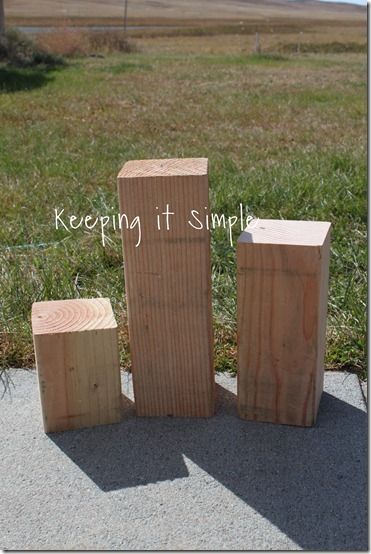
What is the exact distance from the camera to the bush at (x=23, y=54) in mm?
16378

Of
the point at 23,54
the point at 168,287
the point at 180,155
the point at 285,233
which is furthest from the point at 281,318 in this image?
the point at 23,54

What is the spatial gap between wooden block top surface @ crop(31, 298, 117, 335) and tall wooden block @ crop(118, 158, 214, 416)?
127 millimetres

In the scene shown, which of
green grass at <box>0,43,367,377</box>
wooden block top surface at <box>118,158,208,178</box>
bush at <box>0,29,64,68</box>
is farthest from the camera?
bush at <box>0,29,64,68</box>

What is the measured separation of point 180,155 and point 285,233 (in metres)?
4.44

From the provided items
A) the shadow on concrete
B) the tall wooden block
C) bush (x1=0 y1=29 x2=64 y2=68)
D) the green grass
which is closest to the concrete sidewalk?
the shadow on concrete

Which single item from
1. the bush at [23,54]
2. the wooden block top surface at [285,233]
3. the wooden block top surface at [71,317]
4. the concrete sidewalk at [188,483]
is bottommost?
the concrete sidewalk at [188,483]

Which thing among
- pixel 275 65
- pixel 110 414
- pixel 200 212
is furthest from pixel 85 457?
pixel 275 65

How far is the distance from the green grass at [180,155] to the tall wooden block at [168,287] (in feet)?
1.48

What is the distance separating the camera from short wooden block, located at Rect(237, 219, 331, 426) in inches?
98.6

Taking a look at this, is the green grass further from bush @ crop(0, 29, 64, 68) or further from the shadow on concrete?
bush @ crop(0, 29, 64, 68)

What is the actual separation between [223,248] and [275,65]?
560 inches

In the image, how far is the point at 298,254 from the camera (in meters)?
2.49

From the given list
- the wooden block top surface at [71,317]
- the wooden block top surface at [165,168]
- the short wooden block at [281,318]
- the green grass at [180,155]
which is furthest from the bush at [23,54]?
the short wooden block at [281,318]

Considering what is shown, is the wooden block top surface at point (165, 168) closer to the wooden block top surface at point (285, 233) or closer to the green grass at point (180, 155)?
the wooden block top surface at point (285, 233)
